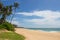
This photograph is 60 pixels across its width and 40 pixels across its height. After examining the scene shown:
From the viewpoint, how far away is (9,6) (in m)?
40.8

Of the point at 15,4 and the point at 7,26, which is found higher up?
the point at 15,4

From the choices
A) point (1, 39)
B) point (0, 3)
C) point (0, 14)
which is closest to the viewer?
point (1, 39)

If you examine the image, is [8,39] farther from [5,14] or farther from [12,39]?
[5,14]

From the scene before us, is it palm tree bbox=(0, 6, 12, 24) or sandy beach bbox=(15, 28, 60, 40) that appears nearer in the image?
sandy beach bbox=(15, 28, 60, 40)

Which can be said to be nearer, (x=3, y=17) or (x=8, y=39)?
(x=8, y=39)

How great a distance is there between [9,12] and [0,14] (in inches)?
102

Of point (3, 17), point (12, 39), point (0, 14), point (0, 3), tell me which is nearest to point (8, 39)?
point (12, 39)

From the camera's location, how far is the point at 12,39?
16.3 meters

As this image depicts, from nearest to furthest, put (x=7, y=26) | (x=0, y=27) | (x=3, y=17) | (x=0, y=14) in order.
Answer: (x=0, y=27) → (x=7, y=26) → (x=0, y=14) → (x=3, y=17)

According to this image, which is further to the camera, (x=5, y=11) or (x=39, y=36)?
(x=5, y=11)

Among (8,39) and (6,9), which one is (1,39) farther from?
(6,9)

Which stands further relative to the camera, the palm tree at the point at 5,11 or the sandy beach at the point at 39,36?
the palm tree at the point at 5,11

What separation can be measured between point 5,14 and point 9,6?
7.44ft

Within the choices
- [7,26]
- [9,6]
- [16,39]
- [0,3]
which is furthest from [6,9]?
[16,39]
